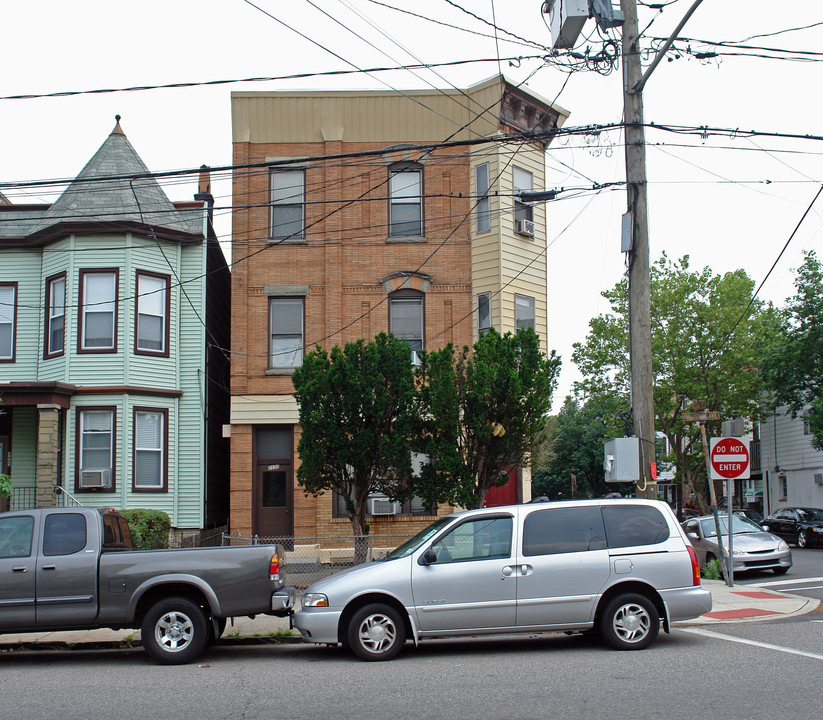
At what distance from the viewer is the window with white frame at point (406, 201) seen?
21.1 metres

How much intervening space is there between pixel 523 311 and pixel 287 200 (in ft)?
21.0

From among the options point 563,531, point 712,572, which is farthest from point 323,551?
point 563,531

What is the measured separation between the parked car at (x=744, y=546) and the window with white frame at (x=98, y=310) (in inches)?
539

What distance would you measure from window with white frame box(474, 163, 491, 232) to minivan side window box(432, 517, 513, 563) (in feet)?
40.5

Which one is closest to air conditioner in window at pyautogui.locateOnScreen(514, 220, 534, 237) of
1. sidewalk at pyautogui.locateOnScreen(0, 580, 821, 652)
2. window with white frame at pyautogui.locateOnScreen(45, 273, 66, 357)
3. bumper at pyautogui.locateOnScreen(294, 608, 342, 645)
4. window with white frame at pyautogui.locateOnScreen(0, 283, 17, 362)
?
sidewalk at pyautogui.locateOnScreen(0, 580, 821, 652)

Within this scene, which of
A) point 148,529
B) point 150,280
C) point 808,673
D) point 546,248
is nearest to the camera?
point 808,673

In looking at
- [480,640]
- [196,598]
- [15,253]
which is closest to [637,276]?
[480,640]

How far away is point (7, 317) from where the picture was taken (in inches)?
812

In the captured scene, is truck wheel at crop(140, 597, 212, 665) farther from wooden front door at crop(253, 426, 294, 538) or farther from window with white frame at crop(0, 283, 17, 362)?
window with white frame at crop(0, 283, 17, 362)

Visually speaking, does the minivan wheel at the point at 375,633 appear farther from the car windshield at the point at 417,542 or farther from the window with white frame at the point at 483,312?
the window with white frame at the point at 483,312

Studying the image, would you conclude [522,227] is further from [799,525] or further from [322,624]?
[799,525]

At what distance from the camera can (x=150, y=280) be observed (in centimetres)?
2022

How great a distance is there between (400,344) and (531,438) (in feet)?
9.62

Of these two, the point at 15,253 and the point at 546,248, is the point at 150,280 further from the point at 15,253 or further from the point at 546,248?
the point at 546,248
